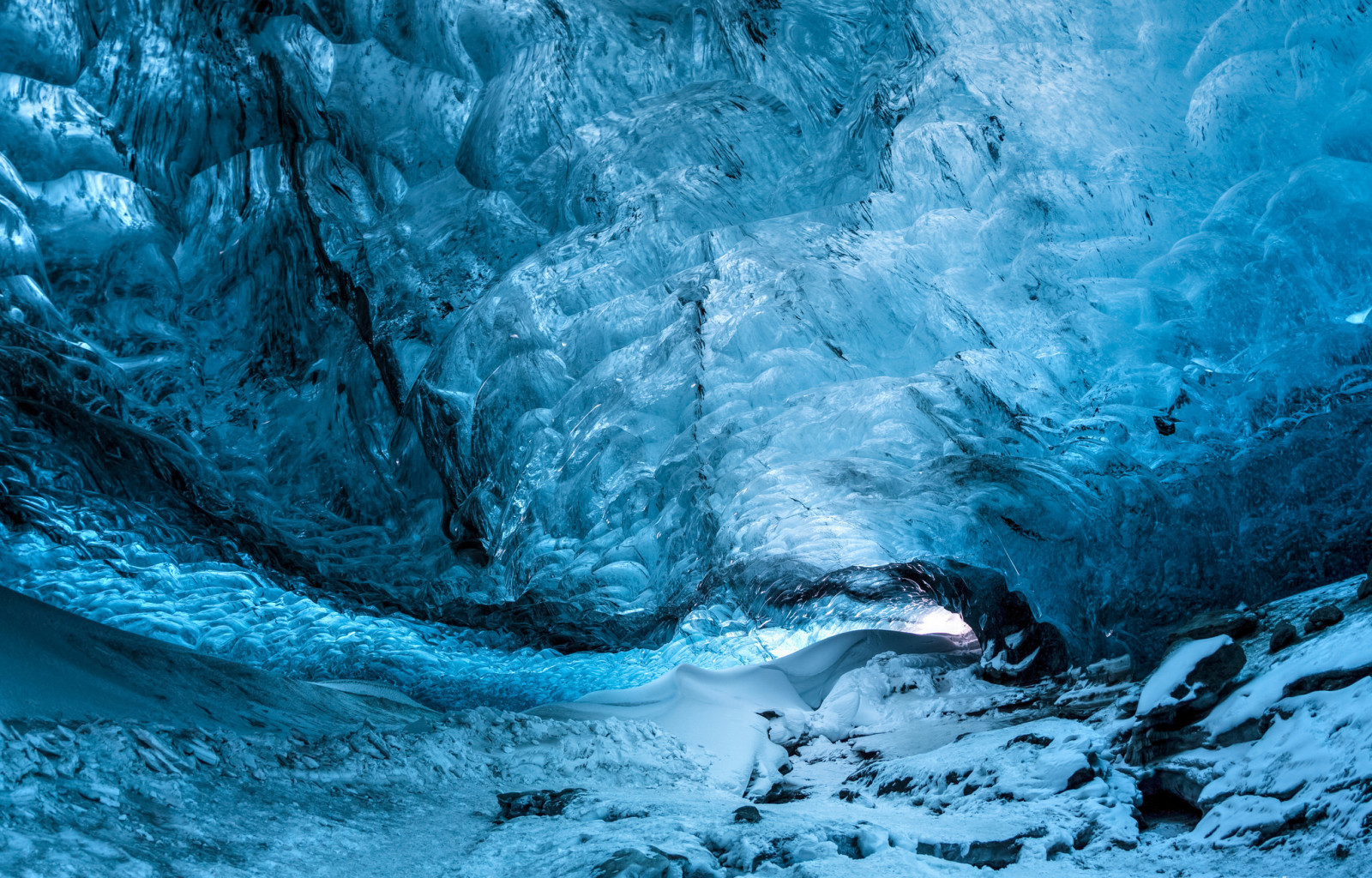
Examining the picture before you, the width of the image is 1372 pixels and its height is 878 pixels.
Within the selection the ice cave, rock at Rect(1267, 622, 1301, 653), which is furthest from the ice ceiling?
rock at Rect(1267, 622, 1301, 653)

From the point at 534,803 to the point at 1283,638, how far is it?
504 centimetres

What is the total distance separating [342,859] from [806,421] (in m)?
3.72

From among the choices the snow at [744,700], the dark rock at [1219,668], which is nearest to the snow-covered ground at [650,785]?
the dark rock at [1219,668]

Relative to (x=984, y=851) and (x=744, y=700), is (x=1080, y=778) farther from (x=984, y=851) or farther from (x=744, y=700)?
(x=744, y=700)

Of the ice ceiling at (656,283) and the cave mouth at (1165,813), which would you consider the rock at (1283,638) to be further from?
the cave mouth at (1165,813)

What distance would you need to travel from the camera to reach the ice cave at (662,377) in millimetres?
4082

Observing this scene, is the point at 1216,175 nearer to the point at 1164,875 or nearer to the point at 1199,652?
the point at 1199,652

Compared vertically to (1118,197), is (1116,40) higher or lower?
higher

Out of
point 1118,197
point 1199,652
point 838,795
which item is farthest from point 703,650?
point 1118,197

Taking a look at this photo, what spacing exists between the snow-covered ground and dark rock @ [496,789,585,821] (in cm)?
3

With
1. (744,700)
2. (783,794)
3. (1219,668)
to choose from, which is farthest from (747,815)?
(744,700)

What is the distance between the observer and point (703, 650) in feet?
34.0

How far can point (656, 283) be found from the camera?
4973 mm

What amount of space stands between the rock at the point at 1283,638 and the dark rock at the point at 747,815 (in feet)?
11.2
